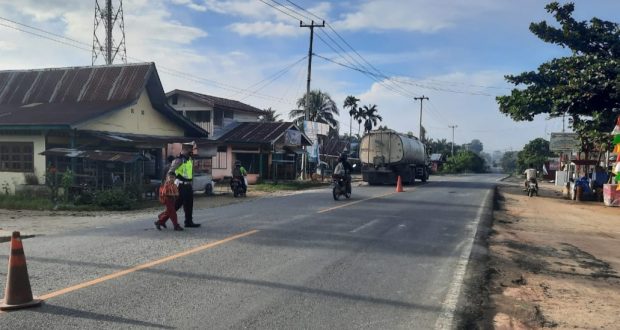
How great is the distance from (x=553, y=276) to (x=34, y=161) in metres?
19.7

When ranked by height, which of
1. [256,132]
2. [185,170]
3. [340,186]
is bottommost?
[340,186]

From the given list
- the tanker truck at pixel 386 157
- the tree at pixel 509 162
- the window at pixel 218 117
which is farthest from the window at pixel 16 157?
the tree at pixel 509 162

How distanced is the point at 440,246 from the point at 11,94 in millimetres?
23268

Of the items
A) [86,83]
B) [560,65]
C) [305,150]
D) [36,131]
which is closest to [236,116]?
[305,150]

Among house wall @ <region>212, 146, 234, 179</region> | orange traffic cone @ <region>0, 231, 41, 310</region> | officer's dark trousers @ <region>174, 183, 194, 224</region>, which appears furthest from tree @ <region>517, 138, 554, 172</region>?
orange traffic cone @ <region>0, 231, 41, 310</region>

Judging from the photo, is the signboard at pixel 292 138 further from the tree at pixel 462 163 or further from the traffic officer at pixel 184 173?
the tree at pixel 462 163

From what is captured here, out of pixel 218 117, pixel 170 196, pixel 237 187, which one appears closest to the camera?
pixel 170 196

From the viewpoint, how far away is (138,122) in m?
23.5

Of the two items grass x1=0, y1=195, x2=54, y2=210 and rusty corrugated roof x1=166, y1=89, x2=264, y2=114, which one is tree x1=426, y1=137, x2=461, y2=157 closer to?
rusty corrugated roof x1=166, y1=89, x2=264, y2=114

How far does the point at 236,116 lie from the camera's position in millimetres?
38500

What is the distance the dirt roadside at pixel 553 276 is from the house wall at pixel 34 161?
17.1 metres

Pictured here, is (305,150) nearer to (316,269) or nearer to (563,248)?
(563,248)

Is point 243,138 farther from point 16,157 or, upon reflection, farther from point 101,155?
point 101,155

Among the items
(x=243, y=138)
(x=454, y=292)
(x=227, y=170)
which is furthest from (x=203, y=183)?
(x=454, y=292)
